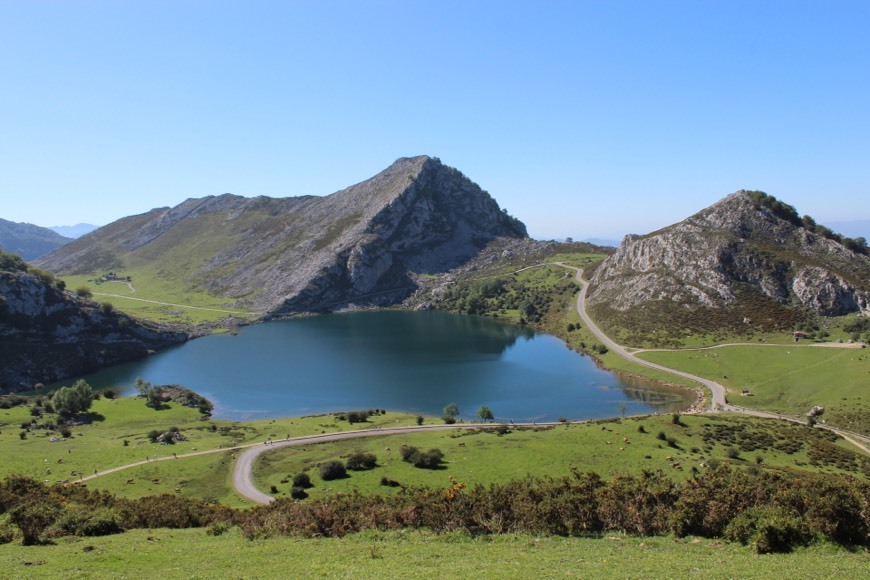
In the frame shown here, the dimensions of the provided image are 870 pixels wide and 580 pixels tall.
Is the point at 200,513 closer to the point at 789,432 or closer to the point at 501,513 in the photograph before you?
the point at 501,513

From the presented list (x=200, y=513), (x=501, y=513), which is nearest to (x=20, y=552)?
(x=200, y=513)

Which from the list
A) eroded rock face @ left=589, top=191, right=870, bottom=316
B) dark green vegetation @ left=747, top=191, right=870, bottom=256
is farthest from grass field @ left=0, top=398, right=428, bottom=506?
dark green vegetation @ left=747, top=191, right=870, bottom=256

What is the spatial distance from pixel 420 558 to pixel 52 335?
15378cm

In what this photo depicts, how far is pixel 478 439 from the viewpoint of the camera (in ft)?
229

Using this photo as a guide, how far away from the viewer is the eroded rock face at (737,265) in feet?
440

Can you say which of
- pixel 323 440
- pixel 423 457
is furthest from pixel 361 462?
pixel 323 440

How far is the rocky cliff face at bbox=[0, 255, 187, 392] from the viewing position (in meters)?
131

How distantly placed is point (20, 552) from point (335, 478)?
3126cm

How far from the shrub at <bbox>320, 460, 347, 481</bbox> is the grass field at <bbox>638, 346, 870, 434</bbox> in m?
74.1

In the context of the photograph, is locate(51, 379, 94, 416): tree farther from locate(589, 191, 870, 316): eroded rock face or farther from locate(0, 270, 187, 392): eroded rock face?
locate(589, 191, 870, 316): eroded rock face

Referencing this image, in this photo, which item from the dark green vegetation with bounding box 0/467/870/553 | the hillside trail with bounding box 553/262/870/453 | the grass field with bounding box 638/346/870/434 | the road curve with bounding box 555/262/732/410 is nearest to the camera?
the dark green vegetation with bounding box 0/467/870/553

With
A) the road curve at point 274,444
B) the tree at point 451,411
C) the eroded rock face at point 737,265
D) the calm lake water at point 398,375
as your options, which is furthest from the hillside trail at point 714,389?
the road curve at point 274,444

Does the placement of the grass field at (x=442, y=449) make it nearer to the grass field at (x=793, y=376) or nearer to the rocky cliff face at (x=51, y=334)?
the grass field at (x=793, y=376)

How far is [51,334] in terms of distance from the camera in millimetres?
144250
